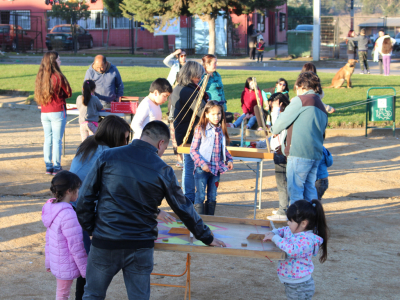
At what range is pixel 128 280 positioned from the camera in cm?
310

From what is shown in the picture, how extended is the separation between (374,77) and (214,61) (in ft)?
42.6

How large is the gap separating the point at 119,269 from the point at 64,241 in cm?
65

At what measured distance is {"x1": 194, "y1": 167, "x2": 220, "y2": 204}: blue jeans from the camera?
5.65m

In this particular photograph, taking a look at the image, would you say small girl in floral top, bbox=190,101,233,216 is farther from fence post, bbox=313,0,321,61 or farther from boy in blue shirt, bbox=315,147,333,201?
fence post, bbox=313,0,321,61

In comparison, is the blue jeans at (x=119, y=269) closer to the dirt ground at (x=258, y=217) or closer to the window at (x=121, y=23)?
the dirt ground at (x=258, y=217)

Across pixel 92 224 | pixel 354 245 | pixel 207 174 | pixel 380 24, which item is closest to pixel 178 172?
pixel 207 174

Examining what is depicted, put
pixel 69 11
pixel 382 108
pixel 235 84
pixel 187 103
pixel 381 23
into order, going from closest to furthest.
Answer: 1. pixel 187 103
2. pixel 382 108
3. pixel 235 84
4. pixel 69 11
5. pixel 381 23

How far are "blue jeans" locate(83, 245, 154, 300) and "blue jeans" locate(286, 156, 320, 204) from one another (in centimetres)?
266

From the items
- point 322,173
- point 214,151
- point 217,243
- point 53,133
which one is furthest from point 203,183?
point 53,133

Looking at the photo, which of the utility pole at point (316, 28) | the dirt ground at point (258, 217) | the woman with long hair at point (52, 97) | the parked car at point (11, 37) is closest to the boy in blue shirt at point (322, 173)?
the dirt ground at point (258, 217)

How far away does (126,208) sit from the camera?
2.97m

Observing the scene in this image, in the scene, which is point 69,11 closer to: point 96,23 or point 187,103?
point 96,23

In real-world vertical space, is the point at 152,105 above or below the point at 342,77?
below

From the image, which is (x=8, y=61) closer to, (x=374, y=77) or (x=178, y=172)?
(x=374, y=77)
